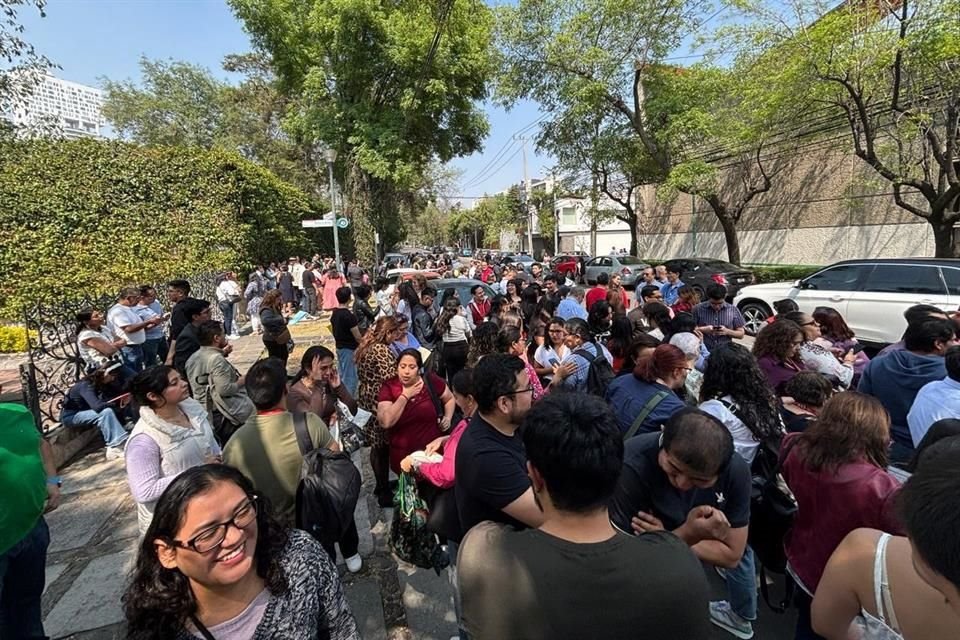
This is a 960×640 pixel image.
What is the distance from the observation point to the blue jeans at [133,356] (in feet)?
21.0

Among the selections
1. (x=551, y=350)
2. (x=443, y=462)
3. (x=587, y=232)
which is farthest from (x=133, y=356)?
(x=587, y=232)

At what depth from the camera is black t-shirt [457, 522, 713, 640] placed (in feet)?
3.66

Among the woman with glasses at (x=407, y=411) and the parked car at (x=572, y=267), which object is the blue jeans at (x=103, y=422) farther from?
the parked car at (x=572, y=267)

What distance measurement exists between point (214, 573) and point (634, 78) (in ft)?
68.0

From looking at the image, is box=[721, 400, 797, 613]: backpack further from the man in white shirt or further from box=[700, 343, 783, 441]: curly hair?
the man in white shirt

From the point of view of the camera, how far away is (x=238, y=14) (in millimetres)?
19188

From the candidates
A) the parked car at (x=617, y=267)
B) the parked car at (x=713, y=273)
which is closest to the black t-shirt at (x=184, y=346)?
the parked car at (x=713, y=273)

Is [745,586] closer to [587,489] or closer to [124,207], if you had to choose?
[587,489]

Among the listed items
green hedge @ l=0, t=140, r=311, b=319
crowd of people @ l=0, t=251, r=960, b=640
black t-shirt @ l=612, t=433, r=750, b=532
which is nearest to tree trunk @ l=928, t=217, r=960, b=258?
crowd of people @ l=0, t=251, r=960, b=640

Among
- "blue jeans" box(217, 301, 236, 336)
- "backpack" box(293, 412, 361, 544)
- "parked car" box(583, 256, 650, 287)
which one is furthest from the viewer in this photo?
"parked car" box(583, 256, 650, 287)

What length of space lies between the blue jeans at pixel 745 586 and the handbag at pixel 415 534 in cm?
158

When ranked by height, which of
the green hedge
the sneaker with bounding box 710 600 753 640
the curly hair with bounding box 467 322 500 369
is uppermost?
the green hedge

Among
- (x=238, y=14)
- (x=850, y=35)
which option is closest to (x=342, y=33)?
(x=238, y=14)

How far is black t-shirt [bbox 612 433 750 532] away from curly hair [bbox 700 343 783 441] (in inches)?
29.1
